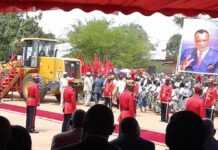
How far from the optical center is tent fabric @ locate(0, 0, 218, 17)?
701 cm

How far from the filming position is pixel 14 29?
146ft

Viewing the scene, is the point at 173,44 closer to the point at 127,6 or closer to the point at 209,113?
the point at 209,113

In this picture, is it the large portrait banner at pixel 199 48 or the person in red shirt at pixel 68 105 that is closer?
A: the person in red shirt at pixel 68 105

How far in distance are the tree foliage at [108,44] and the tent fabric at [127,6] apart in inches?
1724

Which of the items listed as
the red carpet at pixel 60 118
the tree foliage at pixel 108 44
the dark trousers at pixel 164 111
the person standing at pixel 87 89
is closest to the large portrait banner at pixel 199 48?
the red carpet at pixel 60 118

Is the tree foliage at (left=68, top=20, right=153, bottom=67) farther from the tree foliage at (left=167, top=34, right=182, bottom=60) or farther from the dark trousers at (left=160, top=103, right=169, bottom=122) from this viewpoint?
the dark trousers at (left=160, top=103, right=169, bottom=122)

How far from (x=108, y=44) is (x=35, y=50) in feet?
95.9

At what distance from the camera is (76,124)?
5.45 m

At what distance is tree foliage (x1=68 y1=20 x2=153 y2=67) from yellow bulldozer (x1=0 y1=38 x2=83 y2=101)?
2366 centimetres

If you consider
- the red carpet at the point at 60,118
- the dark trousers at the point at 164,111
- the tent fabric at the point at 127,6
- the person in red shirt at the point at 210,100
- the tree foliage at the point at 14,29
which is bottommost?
the red carpet at the point at 60,118

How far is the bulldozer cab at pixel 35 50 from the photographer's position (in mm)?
26973

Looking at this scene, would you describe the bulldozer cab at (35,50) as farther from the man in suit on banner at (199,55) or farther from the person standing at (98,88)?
the man in suit on banner at (199,55)

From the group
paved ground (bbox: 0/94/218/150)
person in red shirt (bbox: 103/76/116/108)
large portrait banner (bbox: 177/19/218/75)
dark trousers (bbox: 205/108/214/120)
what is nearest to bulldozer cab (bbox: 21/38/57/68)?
paved ground (bbox: 0/94/218/150)

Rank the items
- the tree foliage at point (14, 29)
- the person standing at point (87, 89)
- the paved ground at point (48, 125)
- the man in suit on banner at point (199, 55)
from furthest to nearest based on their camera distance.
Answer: the tree foliage at point (14, 29) < the person standing at point (87, 89) < the man in suit on banner at point (199, 55) < the paved ground at point (48, 125)
